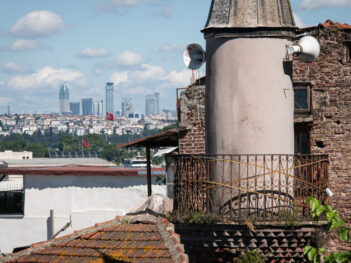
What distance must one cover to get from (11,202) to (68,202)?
4.00 metres

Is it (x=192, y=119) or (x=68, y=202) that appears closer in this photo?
(x=192, y=119)

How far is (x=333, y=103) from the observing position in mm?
18391

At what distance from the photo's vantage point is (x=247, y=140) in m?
13.4

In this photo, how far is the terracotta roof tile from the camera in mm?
12625

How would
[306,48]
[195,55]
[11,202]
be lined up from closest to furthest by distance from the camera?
[306,48], [195,55], [11,202]

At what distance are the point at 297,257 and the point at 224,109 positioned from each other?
319cm

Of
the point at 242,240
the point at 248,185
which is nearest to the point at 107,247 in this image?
the point at 242,240

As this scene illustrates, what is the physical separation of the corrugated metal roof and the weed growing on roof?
3.53 meters

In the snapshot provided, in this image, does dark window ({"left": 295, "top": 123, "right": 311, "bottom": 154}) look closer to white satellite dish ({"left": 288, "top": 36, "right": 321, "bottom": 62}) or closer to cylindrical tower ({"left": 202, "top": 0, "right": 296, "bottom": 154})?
white satellite dish ({"left": 288, "top": 36, "right": 321, "bottom": 62})

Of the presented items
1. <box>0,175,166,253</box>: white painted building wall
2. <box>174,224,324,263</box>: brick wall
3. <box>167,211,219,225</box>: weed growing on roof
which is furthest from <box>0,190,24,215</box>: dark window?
<box>174,224,324,263</box>: brick wall

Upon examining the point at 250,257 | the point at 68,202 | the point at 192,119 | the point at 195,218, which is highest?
the point at 192,119

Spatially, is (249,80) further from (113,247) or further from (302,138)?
(302,138)

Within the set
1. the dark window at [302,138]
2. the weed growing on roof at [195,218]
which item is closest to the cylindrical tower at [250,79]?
the weed growing on roof at [195,218]

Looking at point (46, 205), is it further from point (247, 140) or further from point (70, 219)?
point (247, 140)
